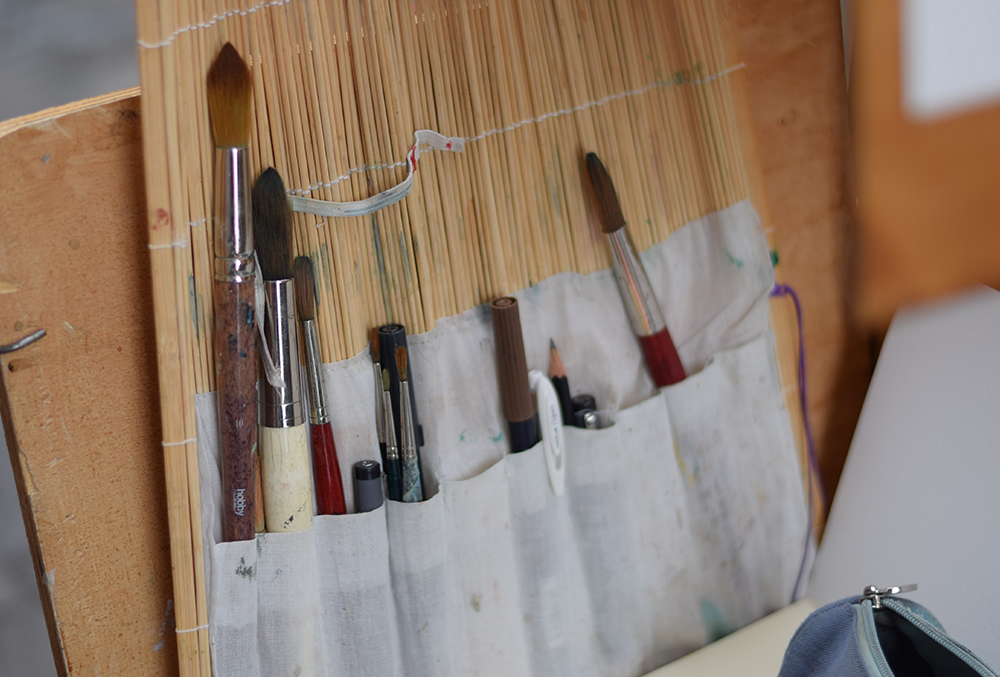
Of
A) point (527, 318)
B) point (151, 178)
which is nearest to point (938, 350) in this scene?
point (527, 318)

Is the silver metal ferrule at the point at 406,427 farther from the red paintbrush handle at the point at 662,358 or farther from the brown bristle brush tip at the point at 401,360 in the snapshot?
the red paintbrush handle at the point at 662,358

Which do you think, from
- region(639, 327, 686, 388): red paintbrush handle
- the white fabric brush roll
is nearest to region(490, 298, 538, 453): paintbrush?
the white fabric brush roll

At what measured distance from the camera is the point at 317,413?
1.59 ft

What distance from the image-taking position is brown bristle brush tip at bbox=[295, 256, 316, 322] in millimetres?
469

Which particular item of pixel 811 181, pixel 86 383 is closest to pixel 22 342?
pixel 86 383

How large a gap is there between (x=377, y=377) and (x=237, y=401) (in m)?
0.09

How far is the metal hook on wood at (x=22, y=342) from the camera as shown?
426 millimetres

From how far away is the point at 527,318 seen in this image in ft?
1.86

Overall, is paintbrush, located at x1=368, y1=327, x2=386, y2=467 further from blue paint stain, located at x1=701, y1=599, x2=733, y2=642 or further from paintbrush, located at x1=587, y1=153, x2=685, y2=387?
blue paint stain, located at x1=701, y1=599, x2=733, y2=642

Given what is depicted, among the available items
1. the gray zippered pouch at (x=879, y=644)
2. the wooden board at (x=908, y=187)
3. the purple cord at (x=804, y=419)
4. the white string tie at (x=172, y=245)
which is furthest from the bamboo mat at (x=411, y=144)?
the wooden board at (x=908, y=187)

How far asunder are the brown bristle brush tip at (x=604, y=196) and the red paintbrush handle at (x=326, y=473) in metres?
0.25

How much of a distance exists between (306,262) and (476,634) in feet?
0.94

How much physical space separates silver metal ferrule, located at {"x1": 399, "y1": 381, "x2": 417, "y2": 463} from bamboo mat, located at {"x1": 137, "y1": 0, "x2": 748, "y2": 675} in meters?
0.05

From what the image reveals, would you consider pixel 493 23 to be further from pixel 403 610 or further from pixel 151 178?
pixel 403 610
